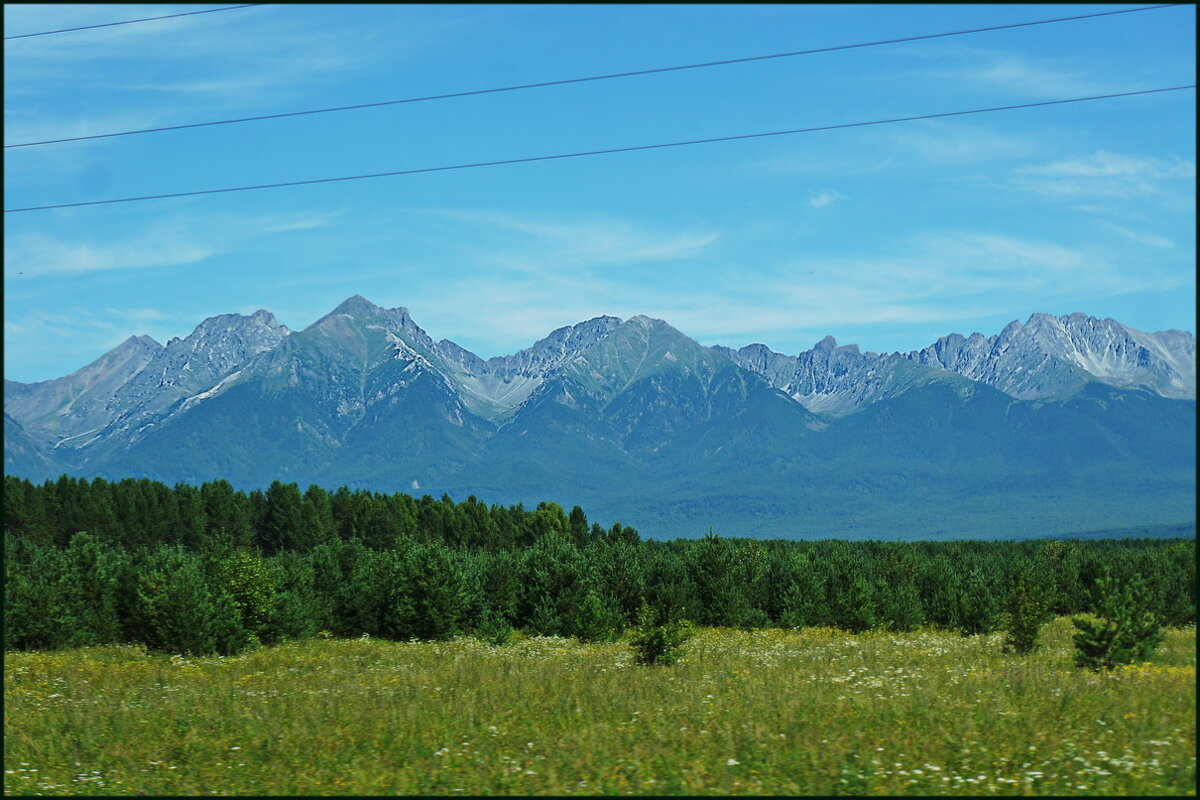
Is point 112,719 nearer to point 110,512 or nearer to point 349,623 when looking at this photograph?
point 349,623

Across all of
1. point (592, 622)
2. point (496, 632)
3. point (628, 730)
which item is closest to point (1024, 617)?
point (628, 730)

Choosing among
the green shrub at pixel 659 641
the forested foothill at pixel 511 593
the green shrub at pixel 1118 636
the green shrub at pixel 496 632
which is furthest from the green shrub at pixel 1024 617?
the green shrub at pixel 496 632

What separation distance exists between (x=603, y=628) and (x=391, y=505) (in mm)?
128322

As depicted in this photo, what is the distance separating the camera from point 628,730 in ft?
61.2

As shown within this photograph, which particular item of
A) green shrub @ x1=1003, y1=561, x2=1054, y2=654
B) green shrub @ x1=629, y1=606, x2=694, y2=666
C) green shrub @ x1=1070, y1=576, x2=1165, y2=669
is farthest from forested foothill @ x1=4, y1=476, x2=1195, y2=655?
green shrub @ x1=1070, y1=576, x2=1165, y2=669

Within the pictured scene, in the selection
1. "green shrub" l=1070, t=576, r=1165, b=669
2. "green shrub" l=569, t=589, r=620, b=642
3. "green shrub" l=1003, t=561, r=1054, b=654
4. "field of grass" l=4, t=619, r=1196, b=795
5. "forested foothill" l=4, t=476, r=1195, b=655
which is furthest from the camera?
"green shrub" l=569, t=589, r=620, b=642

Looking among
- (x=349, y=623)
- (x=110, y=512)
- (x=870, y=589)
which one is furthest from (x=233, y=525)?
(x=870, y=589)

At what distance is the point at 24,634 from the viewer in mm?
42562

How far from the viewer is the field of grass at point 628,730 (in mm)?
15227

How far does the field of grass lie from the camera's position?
50.0 feet

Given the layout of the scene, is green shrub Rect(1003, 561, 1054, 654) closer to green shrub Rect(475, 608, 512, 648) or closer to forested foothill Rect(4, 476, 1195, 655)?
forested foothill Rect(4, 476, 1195, 655)

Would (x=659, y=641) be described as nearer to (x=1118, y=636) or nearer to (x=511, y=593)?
(x=1118, y=636)

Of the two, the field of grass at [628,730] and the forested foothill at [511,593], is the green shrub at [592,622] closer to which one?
the forested foothill at [511,593]

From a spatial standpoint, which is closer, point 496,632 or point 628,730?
point 628,730
